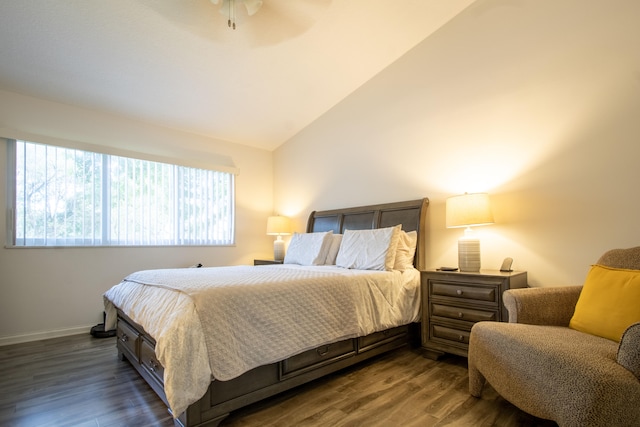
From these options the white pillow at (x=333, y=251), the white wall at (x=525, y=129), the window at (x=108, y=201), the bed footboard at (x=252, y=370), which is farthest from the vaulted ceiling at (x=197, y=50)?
the bed footboard at (x=252, y=370)

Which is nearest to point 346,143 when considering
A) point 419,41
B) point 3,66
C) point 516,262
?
point 419,41

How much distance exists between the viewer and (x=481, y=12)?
2.69 m

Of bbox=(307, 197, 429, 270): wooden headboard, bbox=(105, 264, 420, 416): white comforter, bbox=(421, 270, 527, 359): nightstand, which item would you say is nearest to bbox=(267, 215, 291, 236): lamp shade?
bbox=(307, 197, 429, 270): wooden headboard

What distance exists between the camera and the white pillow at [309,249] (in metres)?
3.35

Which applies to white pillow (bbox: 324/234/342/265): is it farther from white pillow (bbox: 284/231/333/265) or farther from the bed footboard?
the bed footboard

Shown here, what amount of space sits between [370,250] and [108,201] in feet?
10.1

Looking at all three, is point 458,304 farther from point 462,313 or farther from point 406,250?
point 406,250

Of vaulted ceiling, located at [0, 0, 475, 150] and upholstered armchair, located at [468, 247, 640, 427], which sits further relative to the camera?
vaulted ceiling, located at [0, 0, 475, 150]

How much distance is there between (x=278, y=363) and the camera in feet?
6.01

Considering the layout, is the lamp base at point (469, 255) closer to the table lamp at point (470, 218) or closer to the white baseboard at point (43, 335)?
the table lamp at point (470, 218)

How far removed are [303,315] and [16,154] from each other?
11.2 feet

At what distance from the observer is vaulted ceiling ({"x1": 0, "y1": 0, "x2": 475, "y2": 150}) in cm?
240

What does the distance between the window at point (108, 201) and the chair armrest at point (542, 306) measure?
373 centimetres

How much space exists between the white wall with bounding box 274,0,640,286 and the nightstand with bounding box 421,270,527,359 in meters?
0.46
